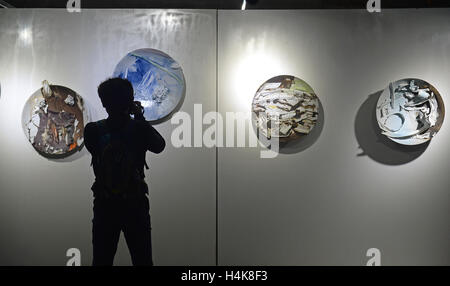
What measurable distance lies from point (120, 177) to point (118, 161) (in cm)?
9

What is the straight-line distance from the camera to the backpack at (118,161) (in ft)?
7.15

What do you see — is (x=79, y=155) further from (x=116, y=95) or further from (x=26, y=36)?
(x=26, y=36)

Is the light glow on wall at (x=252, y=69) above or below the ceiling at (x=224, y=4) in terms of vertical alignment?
below

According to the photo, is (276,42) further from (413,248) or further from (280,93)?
(413,248)

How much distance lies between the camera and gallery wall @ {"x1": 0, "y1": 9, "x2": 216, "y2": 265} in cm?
254

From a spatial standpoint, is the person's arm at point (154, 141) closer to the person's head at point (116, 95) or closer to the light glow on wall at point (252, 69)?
the person's head at point (116, 95)

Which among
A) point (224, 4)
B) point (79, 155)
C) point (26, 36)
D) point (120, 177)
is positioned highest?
point (224, 4)

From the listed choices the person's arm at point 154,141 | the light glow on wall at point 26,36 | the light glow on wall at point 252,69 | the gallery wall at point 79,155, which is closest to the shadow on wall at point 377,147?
the light glow on wall at point 252,69

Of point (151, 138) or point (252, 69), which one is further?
point (252, 69)

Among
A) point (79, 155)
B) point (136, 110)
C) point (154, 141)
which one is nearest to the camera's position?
point (136, 110)

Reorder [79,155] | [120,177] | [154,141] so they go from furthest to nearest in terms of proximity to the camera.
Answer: [79,155] → [154,141] → [120,177]

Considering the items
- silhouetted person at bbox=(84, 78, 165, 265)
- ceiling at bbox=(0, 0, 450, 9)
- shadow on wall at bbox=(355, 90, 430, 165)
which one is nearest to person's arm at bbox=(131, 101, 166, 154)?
silhouetted person at bbox=(84, 78, 165, 265)

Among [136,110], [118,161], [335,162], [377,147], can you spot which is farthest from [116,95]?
[377,147]

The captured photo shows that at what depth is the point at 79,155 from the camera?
2523 mm
